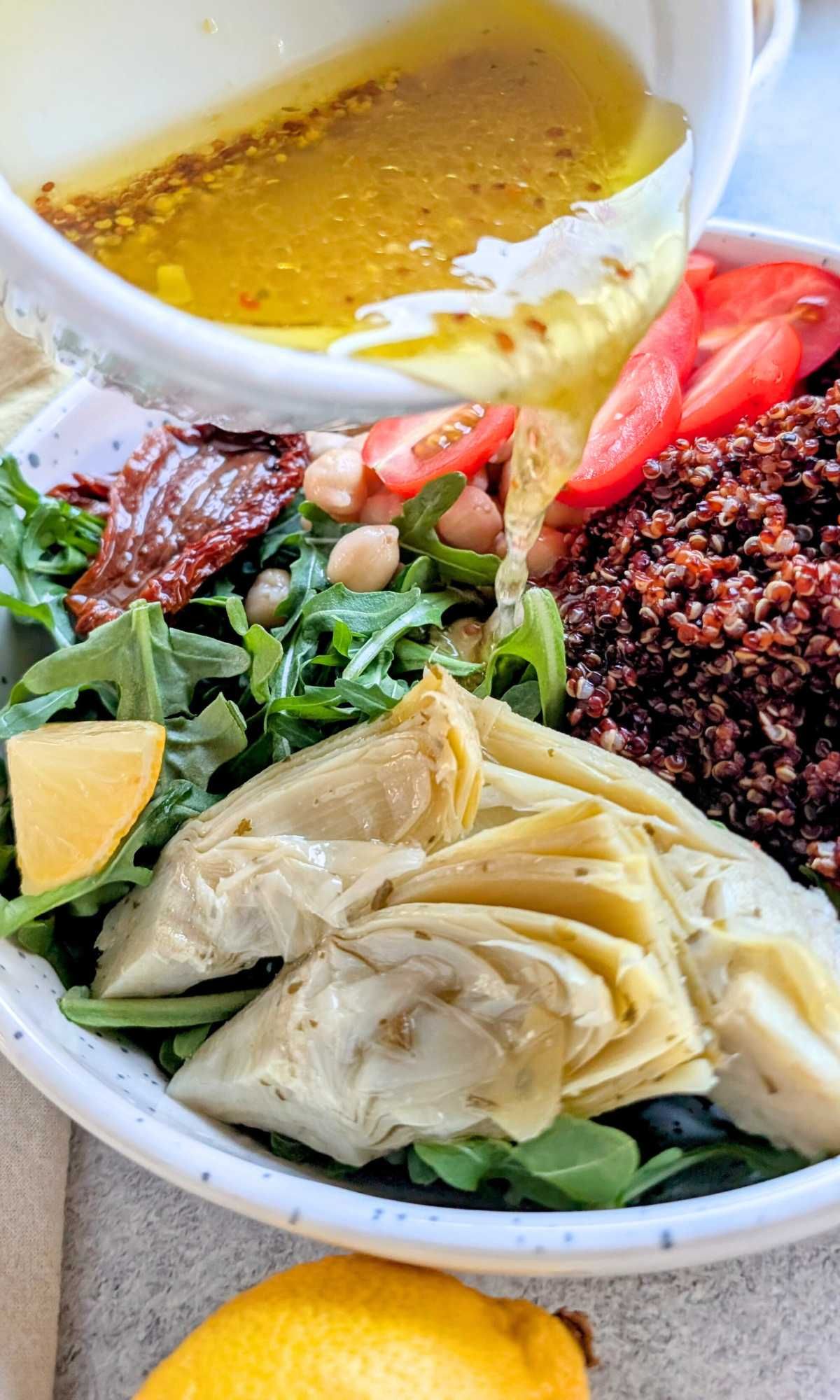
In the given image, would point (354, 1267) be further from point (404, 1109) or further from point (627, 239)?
point (627, 239)

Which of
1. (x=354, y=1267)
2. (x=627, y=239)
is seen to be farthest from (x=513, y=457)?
(x=354, y=1267)

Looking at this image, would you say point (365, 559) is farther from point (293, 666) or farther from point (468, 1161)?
point (468, 1161)

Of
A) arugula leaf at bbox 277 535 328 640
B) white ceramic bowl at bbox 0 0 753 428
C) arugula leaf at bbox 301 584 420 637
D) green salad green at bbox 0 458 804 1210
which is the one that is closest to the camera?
white ceramic bowl at bbox 0 0 753 428

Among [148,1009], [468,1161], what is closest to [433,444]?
[148,1009]

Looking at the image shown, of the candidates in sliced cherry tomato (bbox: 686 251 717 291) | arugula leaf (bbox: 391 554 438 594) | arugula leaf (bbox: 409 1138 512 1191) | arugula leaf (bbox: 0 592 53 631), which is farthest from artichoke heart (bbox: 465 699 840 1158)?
sliced cherry tomato (bbox: 686 251 717 291)

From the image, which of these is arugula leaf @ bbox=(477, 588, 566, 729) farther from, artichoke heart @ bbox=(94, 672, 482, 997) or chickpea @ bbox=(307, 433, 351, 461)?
chickpea @ bbox=(307, 433, 351, 461)

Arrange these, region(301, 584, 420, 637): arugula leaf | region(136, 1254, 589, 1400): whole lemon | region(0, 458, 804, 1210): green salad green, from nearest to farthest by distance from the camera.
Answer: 1. region(136, 1254, 589, 1400): whole lemon
2. region(0, 458, 804, 1210): green salad green
3. region(301, 584, 420, 637): arugula leaf
